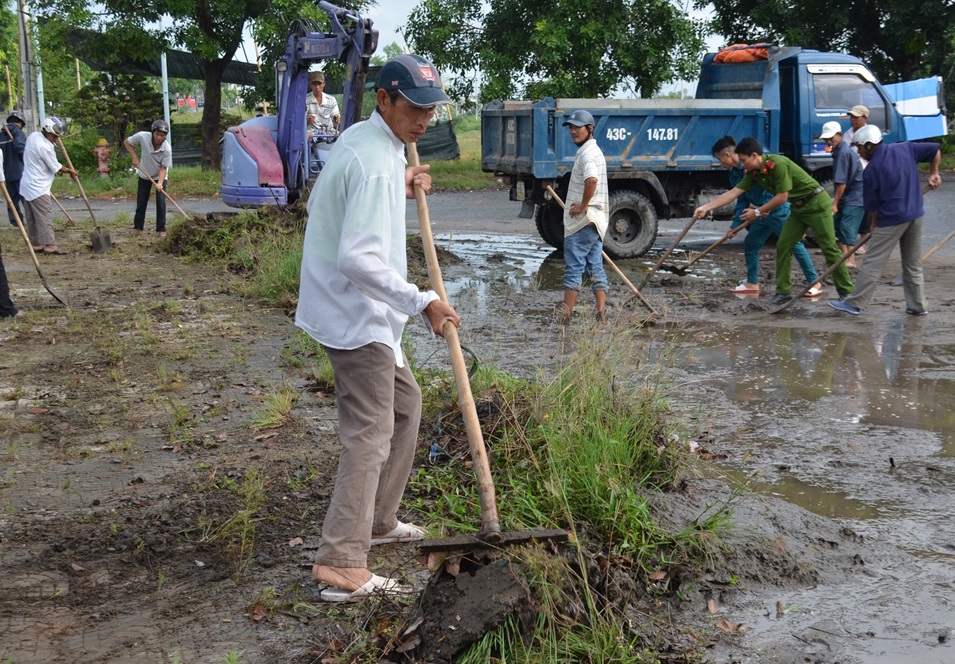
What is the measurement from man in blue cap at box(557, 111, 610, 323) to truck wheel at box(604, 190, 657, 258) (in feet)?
12.8

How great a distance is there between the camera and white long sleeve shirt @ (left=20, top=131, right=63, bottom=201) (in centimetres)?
1348

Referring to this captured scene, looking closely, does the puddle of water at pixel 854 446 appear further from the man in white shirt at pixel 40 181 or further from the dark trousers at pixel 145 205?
the dark trousers at pixel 145 205

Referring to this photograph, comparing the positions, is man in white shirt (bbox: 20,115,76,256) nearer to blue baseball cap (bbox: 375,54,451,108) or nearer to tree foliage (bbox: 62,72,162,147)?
blue baseball cap (bbox: 375,54,451,108)

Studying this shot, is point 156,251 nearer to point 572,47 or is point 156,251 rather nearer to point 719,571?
point 572,47

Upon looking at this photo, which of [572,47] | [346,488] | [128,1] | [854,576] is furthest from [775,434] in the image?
[128,1]

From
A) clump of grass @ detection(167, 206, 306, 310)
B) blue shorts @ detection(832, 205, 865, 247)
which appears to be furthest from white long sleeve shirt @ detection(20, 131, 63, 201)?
blue shorts @ detection(832, 205, 865, 247)

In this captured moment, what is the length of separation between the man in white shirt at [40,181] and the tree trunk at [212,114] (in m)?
11.1

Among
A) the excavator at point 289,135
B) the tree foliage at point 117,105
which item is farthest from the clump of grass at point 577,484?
the tree foliage at point 117,105

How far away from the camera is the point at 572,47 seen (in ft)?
68.1

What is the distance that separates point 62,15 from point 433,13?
8480mm

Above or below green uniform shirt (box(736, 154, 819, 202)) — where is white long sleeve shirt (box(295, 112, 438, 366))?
below

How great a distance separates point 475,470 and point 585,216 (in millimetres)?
5716

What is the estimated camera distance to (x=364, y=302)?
3.65m

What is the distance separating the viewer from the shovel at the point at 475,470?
3.38 m
